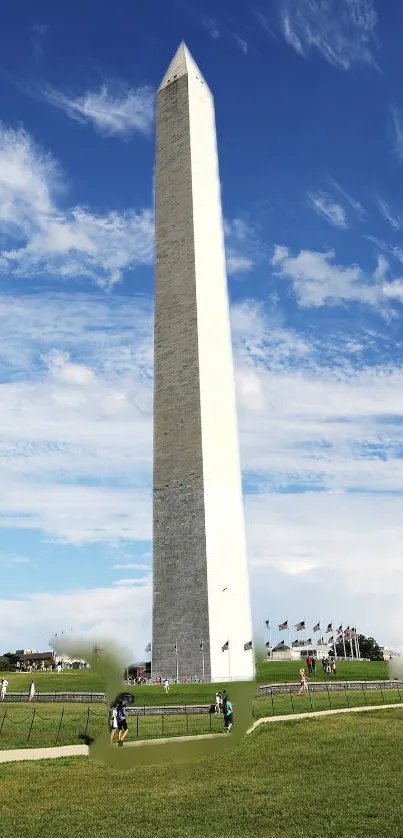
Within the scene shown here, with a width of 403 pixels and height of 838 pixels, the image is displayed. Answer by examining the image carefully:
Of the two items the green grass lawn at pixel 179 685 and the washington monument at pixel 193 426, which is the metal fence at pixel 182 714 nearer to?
the green grass lawn at pixel 179 685

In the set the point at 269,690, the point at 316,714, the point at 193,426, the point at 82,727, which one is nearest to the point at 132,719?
the point at 82,727

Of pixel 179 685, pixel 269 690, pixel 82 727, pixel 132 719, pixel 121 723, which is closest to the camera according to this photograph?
pixel 121 723

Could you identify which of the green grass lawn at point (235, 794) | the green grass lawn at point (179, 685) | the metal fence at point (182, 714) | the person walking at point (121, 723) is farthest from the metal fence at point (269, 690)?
the green grass lawn at point (235, 794)

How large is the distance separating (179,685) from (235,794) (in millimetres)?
24969

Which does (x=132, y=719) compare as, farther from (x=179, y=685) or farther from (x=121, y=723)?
(x=179, y=685)

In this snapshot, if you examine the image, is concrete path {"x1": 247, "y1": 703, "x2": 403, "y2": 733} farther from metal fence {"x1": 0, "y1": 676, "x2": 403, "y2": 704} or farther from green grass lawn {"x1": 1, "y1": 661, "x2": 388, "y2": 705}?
green grass lawn {"x1": 1, "y1": 661, "x2": 388, "y2": 705}

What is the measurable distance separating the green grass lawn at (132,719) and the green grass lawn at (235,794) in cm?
356

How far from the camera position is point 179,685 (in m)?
39.4

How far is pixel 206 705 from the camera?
102 feet

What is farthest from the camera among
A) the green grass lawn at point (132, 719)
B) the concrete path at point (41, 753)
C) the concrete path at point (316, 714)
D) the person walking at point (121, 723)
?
the concrete path at point (316, 714)

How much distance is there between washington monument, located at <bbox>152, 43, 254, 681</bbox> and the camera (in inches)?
1666

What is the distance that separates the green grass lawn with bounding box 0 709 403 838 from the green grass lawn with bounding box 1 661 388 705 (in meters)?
12.8

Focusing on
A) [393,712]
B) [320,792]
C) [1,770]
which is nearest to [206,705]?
[393,712]

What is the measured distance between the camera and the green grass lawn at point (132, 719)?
23469 millimetres
